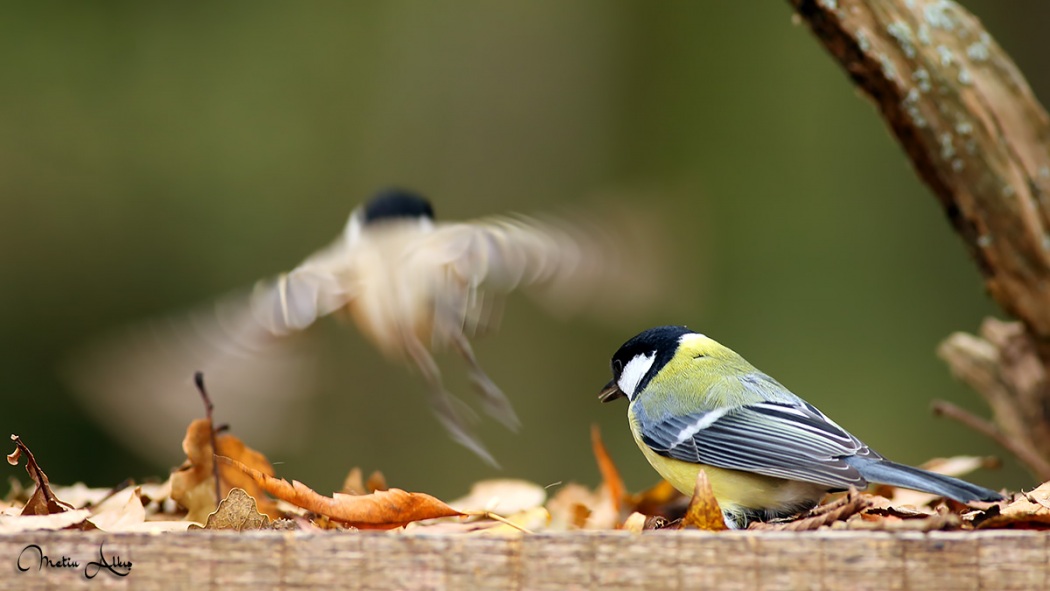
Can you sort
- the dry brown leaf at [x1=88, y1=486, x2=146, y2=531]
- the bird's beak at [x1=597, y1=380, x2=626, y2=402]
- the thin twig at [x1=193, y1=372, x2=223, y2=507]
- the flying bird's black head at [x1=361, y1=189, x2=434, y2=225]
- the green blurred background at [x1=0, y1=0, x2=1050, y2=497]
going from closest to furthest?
the dry brown leaf at [x1=88, y1=486, x2=146, y2=531] < the thin twig at [x1=193, y1=372, x2=223, y2=507] < the bird's beak at [x1=597, y1=380, x2=626, y2=402] < the flying bird's black head at [x1=361, y1=189, x2=434, y2=225] < the green blurred background at [x1=0, y1=0, x2=1050, y2=497]

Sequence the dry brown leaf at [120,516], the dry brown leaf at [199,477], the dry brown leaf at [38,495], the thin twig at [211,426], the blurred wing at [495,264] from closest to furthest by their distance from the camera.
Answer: the dry brown leaf at [38,495], the dry brown leaf at [120,516], the thin twig at [211,426], the dry brown leaf at [199,477], the blurred wing at [495,264]

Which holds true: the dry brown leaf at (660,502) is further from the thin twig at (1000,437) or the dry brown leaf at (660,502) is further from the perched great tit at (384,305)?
the thin twig at (1000,437)

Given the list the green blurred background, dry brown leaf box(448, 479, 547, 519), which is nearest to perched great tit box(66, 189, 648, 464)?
dry brown leaf box(448, 479, 547, 519)

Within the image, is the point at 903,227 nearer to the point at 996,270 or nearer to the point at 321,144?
the point at 321,144

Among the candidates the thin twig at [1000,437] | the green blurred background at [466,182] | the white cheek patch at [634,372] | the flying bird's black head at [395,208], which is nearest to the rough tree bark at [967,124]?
the thin twig at [1000,437]

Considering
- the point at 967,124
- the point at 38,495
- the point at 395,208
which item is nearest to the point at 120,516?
the point at 38,495

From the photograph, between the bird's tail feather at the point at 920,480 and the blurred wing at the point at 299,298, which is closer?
the bird's tail feather at the point at 920,480

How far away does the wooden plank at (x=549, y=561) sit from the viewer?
119 cm

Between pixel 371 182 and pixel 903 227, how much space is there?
326 cm

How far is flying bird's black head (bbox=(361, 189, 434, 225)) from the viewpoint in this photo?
3357 mm

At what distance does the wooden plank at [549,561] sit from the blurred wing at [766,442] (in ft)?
2.02

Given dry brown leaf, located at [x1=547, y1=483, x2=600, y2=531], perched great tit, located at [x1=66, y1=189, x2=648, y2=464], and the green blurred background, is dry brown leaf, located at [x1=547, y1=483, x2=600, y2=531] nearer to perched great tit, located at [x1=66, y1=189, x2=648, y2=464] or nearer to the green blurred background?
perched great tit, located at [x1=66, y1=189, x2=648, y2=464]

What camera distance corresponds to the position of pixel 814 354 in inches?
251

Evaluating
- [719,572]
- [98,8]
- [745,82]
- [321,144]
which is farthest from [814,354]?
[719,572]
